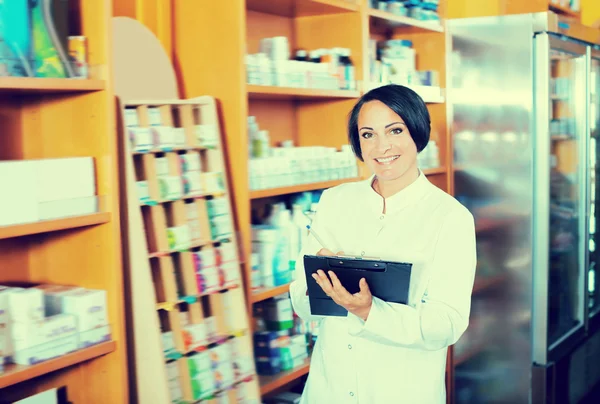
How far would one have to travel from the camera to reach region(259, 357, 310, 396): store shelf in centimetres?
304

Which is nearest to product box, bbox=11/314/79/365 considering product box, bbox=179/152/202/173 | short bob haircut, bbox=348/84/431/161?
product box, bbox=179/152/202/173

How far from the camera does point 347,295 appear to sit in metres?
2.04

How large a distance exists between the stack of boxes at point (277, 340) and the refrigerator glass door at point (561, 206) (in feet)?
5.15

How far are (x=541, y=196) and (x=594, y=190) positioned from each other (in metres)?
1.04

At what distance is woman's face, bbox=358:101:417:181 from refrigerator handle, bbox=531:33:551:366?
2.09m

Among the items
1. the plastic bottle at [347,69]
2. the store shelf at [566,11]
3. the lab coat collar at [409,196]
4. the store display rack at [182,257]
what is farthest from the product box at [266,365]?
the store shelf at [566,11]

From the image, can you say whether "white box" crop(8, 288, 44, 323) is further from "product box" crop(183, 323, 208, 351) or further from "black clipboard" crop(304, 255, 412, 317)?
"black clipboard" crop(304, 255, 412, 317)

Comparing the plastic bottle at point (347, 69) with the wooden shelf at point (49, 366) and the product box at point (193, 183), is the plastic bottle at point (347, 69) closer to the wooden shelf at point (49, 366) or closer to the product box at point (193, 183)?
the product box at point (193, 183)

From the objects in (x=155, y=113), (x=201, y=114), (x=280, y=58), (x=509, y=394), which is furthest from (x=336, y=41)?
(x=509, y=394)

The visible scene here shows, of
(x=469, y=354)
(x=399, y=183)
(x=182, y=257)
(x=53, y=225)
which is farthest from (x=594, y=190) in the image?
(x=53, y=225)

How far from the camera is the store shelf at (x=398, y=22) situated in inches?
150

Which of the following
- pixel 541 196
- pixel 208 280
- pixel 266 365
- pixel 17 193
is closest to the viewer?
pixel 17 193

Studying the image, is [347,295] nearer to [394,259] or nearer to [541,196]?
[394,259]

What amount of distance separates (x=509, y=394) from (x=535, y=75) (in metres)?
1.78
